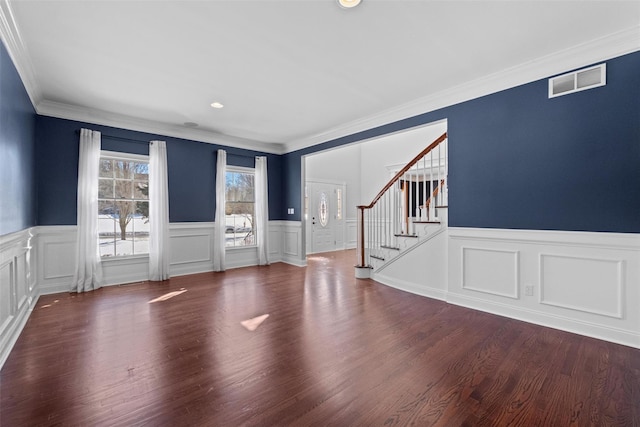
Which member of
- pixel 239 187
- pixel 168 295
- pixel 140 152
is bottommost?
pixel 168 295

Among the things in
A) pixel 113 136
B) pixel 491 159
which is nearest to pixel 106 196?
pixel 113 136

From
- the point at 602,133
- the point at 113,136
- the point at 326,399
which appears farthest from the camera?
the point at 113,136

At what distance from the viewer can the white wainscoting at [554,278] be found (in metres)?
2.68

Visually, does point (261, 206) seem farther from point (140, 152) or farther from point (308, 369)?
point (308, 369)

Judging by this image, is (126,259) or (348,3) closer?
(348,3)

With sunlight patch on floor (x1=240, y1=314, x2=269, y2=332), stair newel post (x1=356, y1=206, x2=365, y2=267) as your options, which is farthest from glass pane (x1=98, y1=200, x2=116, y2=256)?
stair newel post (x1=356, y1=206, x2=365, y2=267)

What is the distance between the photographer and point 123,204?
502 centimetres

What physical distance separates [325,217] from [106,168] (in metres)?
5.69

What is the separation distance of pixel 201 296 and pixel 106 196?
2.49 metres

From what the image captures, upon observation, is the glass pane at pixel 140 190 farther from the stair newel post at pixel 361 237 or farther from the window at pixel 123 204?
the stair newel post at pixel 361 237

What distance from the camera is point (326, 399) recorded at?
188cm

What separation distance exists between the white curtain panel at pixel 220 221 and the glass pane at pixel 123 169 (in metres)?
1.48

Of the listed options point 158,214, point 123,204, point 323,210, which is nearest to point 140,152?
point 123,204

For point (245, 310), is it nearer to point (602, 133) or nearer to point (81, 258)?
point (81, 258)
